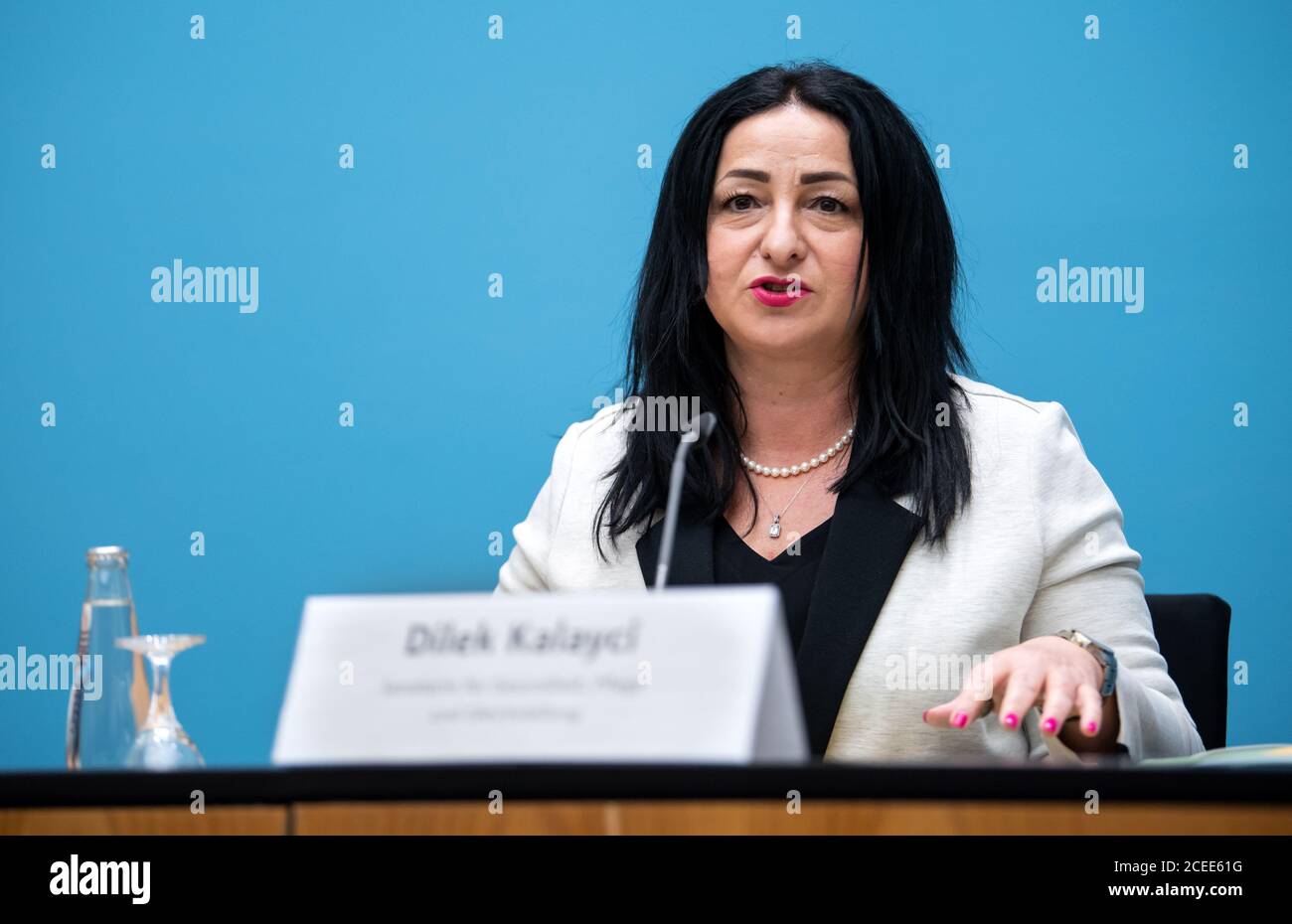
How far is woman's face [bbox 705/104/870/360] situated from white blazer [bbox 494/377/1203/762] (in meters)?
0.22

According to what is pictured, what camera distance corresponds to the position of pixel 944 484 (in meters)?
1.54

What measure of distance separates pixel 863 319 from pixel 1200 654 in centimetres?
57

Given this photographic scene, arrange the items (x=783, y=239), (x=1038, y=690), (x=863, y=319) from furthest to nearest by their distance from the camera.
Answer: (x=863, y=319)
(x=783, y=239)
(x=1038, y=690)

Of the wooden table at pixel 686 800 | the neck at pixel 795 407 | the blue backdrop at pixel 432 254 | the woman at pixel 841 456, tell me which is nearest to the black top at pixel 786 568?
the woman at pixel 841 456

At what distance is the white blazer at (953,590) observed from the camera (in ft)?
4.76

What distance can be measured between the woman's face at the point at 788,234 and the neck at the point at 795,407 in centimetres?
3

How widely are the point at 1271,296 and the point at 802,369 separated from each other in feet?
3.74

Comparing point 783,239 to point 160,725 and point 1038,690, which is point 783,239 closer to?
point 1038,690

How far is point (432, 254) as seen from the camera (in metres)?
2.53

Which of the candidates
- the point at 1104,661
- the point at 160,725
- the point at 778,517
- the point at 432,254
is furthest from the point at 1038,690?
the point at 432,254

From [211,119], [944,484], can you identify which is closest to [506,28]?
[211,119]

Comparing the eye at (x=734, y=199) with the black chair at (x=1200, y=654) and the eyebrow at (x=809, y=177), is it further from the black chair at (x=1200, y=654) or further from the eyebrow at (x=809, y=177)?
the black chair at (x=1200, y=654)

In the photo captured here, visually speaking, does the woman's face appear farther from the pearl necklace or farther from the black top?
the black top
